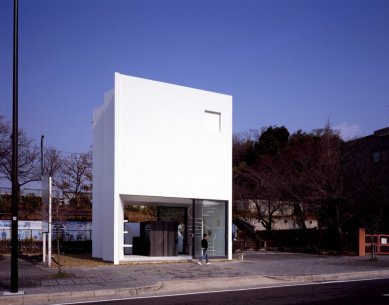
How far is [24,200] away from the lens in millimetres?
42094

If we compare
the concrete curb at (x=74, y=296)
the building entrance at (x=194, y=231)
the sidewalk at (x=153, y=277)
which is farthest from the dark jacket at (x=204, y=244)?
the concrete curb at (x=74, y=296)

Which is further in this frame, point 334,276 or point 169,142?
point 169,142

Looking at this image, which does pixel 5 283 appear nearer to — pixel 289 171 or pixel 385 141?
pixel 289 171

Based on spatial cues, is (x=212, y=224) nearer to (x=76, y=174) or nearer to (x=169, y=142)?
(x=169, y=142)

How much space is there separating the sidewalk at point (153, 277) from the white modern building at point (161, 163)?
7.88ft

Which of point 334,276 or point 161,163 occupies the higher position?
point 161,163

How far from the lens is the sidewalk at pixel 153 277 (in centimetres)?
1391

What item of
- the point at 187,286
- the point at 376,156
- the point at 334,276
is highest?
the point at 376,156

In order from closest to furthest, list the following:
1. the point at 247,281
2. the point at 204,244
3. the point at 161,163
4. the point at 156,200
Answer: the point at 247,281, the point at 204,244, the point at 161,163, the point at 156,200

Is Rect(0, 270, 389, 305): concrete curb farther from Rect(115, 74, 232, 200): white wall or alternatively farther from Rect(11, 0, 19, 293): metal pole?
Rect(115, 74, 232, 200): white wall

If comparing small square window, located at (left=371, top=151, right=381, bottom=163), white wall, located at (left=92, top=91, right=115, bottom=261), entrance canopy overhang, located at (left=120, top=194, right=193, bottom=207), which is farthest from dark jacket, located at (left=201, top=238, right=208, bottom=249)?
small square window, located at (left=371, top=151, right=381, bottom=163)

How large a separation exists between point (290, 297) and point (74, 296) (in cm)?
588

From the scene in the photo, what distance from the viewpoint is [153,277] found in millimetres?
17641

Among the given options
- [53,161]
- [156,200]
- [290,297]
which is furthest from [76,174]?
[290,297]
